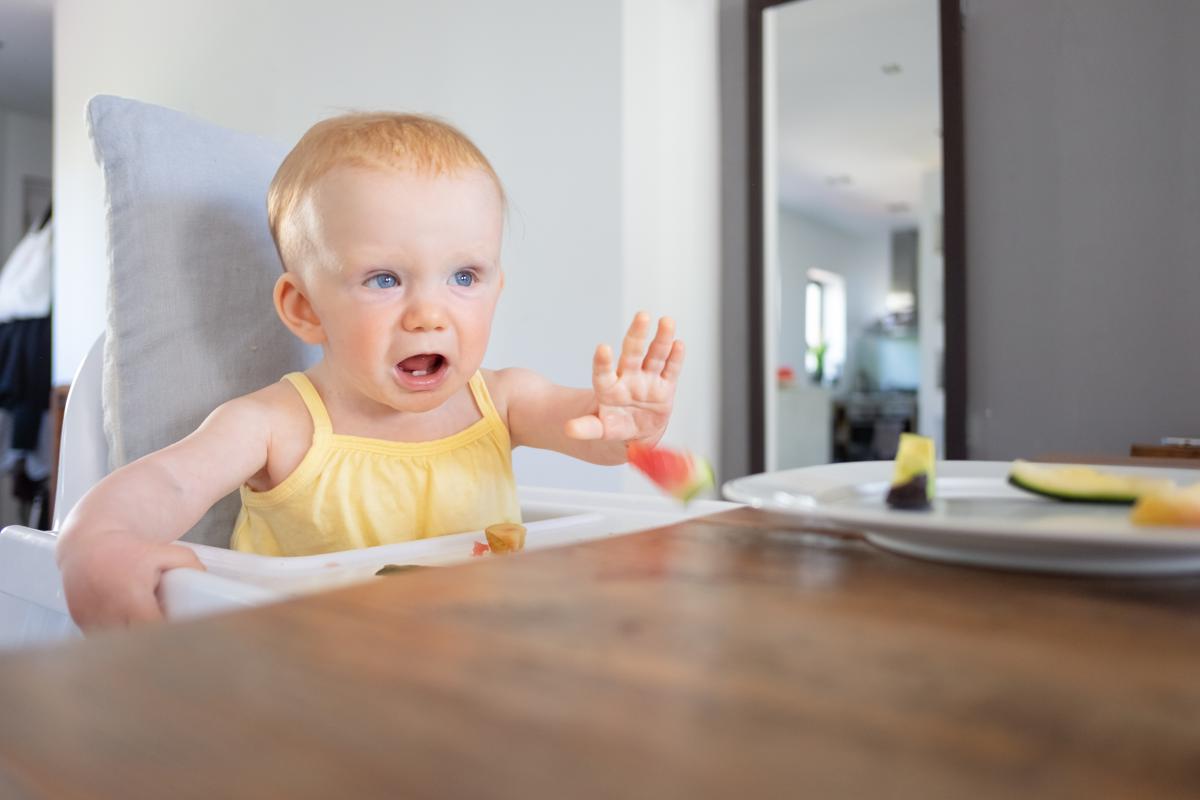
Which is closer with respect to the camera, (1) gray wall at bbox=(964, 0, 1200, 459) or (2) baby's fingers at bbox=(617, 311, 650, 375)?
(2) baby's fingers at bbox=(617, 311, 650, 375)

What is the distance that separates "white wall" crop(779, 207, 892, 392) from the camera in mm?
2211

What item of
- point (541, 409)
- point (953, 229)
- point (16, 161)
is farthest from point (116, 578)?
point (16, 161)

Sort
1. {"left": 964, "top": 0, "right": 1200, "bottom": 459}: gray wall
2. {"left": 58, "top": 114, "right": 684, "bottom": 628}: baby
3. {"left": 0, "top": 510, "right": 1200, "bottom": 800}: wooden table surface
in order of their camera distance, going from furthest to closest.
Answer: {"left": 964, "top": 0, "right": 1200, "bottom": 459}: gray wall < {"left": 58, "top": 114, "right": 684, "bottom": 628}: baby < {"left": 0, "top": 510, "right": 1200, "bottom": 800}: wooden table surface

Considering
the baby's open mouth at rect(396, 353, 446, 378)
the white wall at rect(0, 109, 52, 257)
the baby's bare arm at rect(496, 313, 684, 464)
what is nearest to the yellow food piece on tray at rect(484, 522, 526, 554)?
the baby's bare arm at rect(496, 313, 684, 464)

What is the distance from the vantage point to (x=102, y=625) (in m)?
0.54

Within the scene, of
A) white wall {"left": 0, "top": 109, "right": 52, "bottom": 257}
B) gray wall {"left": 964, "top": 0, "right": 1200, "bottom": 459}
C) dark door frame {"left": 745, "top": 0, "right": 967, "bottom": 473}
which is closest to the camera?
gray wall {"left": 964, "top": 0, "right": 1200, "bottom": 459}

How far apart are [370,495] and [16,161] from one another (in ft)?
18.9

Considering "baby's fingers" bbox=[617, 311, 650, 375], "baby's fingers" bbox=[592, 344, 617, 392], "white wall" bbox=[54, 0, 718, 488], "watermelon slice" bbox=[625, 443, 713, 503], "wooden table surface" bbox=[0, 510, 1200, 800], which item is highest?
"white wall" bbox=[54, 0, 718, 488]

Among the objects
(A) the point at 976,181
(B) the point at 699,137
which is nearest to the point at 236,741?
(A) the point at 976,181

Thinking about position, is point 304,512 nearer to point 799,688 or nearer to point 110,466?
point 110,466

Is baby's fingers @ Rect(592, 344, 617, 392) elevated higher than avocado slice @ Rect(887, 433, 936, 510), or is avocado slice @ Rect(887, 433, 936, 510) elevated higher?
baby's fingers @ Rect(592, 344, 617, 392)

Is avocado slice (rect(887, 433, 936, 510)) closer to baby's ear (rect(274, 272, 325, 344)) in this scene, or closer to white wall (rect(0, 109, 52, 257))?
baby's ear (rect(274, 272, 325, 344))

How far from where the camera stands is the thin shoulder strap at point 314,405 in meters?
0.89

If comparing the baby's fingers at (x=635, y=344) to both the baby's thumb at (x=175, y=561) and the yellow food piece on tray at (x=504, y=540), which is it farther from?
the baby's thumb at (x=175, y=561)
